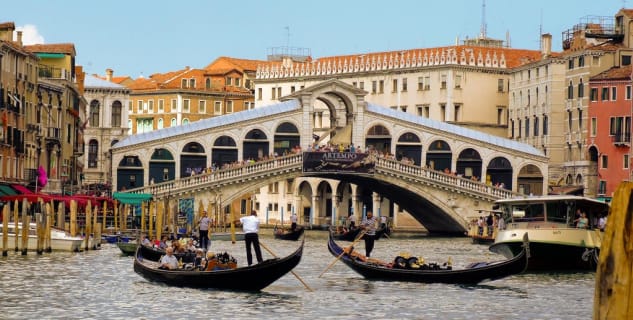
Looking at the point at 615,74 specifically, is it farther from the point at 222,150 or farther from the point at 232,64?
the point at 232,64

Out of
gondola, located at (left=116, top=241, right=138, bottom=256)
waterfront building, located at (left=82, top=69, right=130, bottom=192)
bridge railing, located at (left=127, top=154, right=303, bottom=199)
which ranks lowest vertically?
gondola, located at (left=116, top=241, right=138, bottom=256)

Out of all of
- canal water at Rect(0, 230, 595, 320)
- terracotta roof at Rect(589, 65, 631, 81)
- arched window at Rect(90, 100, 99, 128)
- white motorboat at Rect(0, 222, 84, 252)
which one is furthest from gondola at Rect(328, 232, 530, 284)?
arched window at Rect(90, 100, 99, 128)

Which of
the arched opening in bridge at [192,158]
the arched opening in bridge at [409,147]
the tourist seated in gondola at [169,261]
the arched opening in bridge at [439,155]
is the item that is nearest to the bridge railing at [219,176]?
the arched opening in bridge at [192,158]

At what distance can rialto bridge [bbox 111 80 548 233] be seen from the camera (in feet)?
200

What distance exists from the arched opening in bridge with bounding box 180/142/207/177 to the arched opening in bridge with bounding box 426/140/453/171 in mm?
9575

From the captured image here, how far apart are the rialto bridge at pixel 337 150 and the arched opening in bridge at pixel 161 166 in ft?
0.13

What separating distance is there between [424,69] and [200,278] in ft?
181

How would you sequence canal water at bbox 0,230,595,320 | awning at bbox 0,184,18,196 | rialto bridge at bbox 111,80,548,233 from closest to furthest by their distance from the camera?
canal water at bbox 0,230,595,320 < awning at bbox 0,184,18,196 < rialto bridge at bbox 111,80,548,233

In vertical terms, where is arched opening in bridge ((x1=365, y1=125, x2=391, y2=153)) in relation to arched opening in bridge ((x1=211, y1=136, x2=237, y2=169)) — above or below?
above

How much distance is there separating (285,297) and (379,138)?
40.7 meters

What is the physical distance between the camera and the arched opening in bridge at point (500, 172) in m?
66.1

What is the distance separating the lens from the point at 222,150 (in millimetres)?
64375

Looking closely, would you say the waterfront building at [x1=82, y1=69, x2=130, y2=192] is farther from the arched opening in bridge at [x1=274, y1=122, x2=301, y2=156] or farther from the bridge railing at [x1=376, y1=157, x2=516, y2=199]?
the bridge railing at [x1=376, y1=157, x2=516, y2=199]

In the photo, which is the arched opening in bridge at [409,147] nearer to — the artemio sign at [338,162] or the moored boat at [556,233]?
the artemio sign at [338,162]
